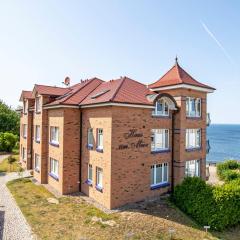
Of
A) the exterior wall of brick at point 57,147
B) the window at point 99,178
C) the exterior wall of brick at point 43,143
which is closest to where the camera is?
the window at point 99,178

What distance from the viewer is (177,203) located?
23.1m

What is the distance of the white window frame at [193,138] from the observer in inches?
1050

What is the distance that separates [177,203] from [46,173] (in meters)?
14.5

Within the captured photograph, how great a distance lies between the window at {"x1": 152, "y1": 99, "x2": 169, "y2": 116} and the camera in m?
24.3

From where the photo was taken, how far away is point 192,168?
1074 inches

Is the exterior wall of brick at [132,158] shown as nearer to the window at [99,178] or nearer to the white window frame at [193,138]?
the window at [99,178]

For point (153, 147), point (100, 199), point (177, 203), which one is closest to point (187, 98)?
point (153, 147)

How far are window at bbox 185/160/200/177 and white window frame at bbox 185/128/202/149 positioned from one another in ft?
5.34

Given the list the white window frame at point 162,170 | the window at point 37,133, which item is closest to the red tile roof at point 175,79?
the white window frame at point 162,170

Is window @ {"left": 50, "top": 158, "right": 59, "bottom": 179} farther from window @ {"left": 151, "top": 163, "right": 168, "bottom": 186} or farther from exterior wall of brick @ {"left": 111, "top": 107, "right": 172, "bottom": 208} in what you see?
window @ {"left": 151, "top": 163, "right": 168, "bottom": 186}

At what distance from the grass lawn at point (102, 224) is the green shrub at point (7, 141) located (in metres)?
36.0

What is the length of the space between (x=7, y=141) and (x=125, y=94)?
42331mm

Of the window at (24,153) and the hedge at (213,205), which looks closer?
the hedge at (213,205)

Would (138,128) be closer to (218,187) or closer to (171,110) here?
(171,110)
